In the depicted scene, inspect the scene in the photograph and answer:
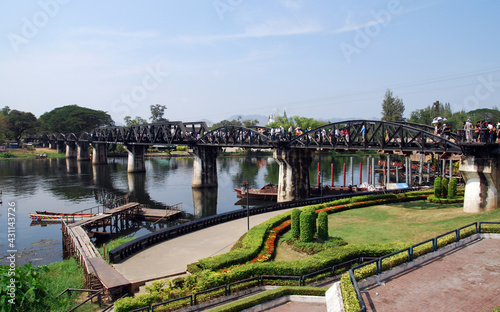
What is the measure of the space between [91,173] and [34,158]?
6182 cm

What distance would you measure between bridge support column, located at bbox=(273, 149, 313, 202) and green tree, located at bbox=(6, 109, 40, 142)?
156080 millimetres

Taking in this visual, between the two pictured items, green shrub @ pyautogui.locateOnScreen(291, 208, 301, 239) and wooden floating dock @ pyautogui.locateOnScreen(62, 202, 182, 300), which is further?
green shrub @ pyautogui.locateOnScreen(291, 208, 301, 239)

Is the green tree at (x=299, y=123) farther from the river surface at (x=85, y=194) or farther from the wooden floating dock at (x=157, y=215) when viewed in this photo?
the wooden floating dock at (x=157, y=215)

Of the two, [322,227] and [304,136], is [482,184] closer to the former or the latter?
[322,227]

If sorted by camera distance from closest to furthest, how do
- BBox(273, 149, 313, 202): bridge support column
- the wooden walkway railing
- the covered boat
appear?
the wooden walkway railing < BBox(273, 149, 313, 202): bridge support column < the covered boat

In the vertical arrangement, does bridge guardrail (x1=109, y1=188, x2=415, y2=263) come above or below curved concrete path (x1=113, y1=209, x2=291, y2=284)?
above

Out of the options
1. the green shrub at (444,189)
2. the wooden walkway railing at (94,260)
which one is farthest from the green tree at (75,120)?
the green shrub at (444,189)

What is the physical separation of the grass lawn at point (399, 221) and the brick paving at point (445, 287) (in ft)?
26.1

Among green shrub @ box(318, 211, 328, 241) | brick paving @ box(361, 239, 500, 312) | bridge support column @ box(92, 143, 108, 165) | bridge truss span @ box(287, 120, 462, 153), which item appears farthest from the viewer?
bridge support column @ box(92, 143, 108, 165)

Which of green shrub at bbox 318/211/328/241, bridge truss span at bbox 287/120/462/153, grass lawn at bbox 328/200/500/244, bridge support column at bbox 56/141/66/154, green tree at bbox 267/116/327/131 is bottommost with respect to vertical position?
grass lawn at bbox 328/200/500/244

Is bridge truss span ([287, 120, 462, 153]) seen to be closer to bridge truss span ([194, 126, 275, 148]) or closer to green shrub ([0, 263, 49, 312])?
bridge truss span ([194, 126, 275, 148])

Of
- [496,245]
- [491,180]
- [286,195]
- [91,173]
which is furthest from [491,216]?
[91,173]

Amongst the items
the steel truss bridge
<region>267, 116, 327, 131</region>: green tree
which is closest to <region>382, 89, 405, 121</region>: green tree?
<region>267, 116, 327, 131</region>: green tree

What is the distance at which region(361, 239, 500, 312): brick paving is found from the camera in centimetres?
1274
